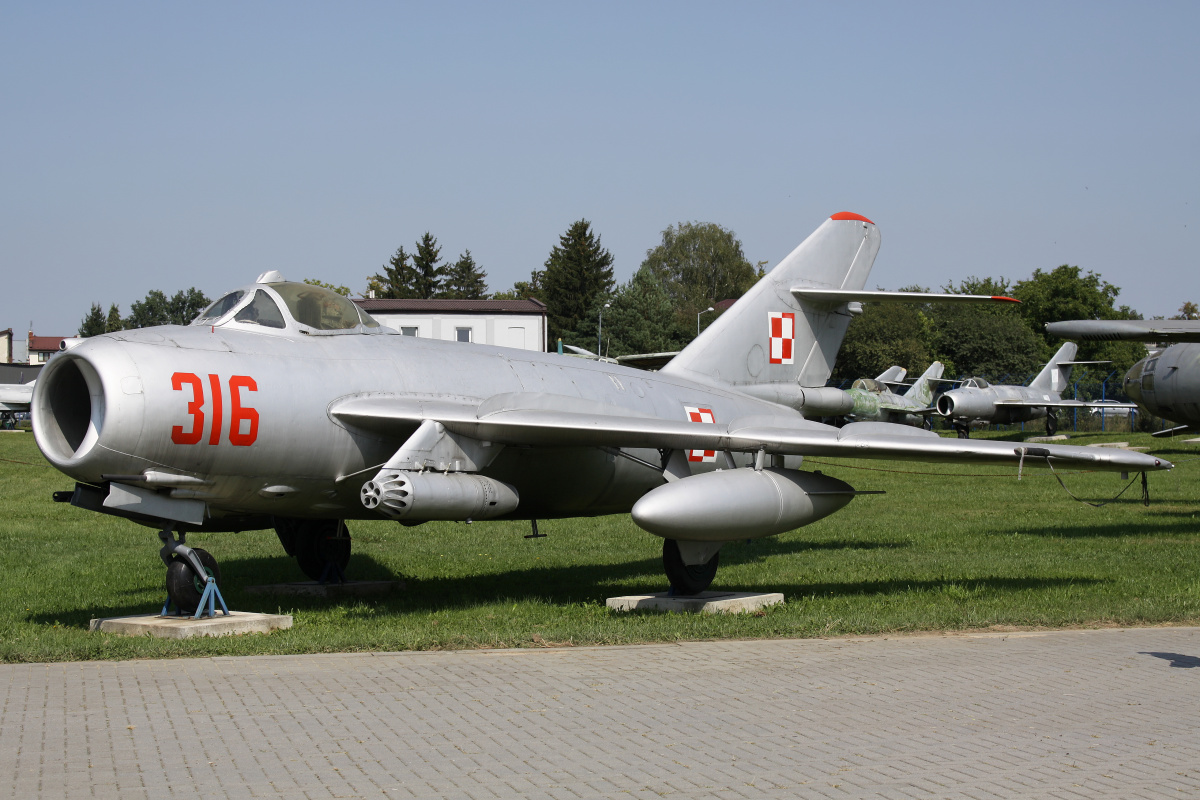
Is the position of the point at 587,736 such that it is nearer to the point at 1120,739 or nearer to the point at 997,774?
the point at 997,774

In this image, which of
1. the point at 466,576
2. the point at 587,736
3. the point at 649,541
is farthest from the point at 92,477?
the point at 649,541

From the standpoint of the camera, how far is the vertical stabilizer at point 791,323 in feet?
47.5

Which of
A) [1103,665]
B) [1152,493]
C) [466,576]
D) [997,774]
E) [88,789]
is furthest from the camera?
[1152,493]

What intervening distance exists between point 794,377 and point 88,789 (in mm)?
11140

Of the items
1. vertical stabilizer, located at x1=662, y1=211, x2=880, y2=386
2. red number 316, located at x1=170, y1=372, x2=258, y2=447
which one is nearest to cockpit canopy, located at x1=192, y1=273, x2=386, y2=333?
red number 316, located at x1=170, y1=372, x2=258, y2=447

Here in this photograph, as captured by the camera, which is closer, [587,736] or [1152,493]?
[587,736]

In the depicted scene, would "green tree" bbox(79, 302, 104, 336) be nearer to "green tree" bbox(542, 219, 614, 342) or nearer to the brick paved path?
"green tree" bbox(542, 219, 614, 342)

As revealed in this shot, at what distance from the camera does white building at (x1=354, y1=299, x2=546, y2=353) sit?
194 feet

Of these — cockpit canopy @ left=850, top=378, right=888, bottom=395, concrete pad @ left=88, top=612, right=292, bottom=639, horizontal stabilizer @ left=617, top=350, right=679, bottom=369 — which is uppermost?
horizontal stabilizer @ left=617, top=350, right=679, bottom=369

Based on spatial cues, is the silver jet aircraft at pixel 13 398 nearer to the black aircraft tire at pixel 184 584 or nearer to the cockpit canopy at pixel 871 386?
the cockpit canopy at pixel 871 386

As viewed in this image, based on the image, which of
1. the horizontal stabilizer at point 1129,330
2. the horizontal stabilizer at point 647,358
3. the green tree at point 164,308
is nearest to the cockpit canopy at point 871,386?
the horizontal stabilizer at point 647,358

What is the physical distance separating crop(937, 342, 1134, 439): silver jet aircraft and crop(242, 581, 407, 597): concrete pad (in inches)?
1379

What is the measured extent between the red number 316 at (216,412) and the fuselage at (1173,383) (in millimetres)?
15237

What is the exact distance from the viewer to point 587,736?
6.16 metres
